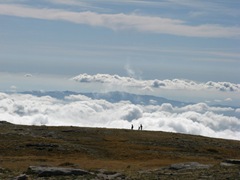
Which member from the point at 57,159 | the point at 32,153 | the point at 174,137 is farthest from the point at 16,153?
the point at 174,137

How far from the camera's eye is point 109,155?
73688 millimetres

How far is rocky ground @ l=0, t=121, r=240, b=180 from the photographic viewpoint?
44594 mm

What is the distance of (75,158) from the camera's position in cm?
6831

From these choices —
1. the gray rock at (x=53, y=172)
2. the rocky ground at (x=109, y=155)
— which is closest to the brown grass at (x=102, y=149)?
the rocky ground at (x=109, y=155)

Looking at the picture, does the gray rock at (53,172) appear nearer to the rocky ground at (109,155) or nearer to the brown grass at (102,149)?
the rocky ground at (109,155)

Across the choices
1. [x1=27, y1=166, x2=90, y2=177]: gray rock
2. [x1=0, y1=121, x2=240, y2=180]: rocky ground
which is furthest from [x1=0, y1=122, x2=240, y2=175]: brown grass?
[x1=27, y1=166, x2=90, y2=177]: gray rock

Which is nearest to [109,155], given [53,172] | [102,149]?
[102,149]

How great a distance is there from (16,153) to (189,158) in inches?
1063

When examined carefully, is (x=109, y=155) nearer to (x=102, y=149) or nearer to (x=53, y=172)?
(x=102, y=149)

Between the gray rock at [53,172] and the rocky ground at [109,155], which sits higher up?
the rocky ground at [109,155]

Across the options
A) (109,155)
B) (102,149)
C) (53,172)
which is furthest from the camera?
(102,149)

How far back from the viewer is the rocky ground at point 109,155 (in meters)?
44.6

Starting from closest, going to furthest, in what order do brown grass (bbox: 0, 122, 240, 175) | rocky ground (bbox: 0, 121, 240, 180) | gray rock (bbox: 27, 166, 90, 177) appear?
1. gray rock (bbox: 27, 166, 90, 177)
2. rocky ground (bbox: 0, 121, 240, 180)
3. brown grass (bbox: 0, 122, 240, 175)

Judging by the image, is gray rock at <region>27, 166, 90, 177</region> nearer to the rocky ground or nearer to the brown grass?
the rocky ground
